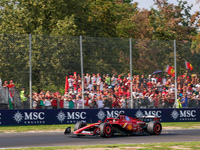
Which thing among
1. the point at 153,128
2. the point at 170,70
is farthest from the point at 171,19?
the point at 153,128

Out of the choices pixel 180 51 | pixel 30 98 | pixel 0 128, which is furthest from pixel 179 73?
pixel 0 128

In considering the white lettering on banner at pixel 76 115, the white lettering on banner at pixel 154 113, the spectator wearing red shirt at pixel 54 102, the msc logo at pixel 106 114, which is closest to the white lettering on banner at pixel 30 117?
the spectator wearing red shirt at pixel 54 102

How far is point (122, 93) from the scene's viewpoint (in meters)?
23.2

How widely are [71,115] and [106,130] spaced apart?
7207 mm

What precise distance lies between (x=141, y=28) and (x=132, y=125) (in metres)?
36.3

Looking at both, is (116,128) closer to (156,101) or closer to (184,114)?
(156,101)

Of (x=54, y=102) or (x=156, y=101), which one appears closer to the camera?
(x=54, y=102)

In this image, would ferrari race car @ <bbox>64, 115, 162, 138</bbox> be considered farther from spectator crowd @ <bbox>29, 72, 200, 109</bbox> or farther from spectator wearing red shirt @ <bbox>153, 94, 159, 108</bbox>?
spectator wearing red shirt @ <bbox>153, 94, 159, 108</bbox>

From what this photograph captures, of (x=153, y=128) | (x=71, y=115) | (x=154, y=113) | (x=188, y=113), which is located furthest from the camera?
(x=188, y=113)

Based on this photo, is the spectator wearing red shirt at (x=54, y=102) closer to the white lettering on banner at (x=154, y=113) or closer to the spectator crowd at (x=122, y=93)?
the spectator crowd at (x=122, y=93)

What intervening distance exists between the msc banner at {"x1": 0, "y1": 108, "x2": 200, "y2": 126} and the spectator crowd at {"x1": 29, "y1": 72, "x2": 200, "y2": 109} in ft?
1.34

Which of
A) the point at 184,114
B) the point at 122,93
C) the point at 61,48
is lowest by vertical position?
the point at 184,114

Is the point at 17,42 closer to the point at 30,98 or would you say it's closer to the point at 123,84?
the point at 30,98

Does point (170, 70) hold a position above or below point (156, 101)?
above
